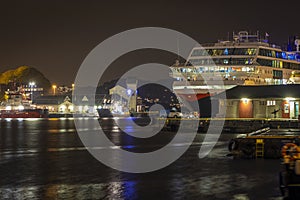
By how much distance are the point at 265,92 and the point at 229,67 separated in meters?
22.8

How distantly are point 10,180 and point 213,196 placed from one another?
7464mm

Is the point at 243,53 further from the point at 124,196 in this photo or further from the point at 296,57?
the point at 124,196

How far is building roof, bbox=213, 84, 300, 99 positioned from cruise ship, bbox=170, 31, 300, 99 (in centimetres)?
1772

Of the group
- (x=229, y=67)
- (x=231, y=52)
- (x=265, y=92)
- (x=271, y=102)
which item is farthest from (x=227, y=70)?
(x=271, y=102)

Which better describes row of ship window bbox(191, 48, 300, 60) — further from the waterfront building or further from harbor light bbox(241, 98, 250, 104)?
harbor light bbox(241, 98, 250, 104)

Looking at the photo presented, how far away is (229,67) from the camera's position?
73312 millimetres

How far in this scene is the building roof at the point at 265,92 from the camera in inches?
1943

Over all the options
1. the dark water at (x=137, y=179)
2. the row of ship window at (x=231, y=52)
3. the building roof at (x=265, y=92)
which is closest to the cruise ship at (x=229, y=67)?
the row of ship window at (x=231, y=52)

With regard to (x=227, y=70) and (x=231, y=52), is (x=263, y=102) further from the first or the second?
(x=231, y=52)

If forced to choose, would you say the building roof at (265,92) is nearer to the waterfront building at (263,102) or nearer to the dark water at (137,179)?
the waterfront building at (263,102)

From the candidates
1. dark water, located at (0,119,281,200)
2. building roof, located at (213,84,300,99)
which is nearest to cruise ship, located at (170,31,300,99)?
building roof, located at (213,84,300,99)

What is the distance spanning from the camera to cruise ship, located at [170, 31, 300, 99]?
240 ft

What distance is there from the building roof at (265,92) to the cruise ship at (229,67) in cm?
1772

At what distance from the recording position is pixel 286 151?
1270 centimetres
